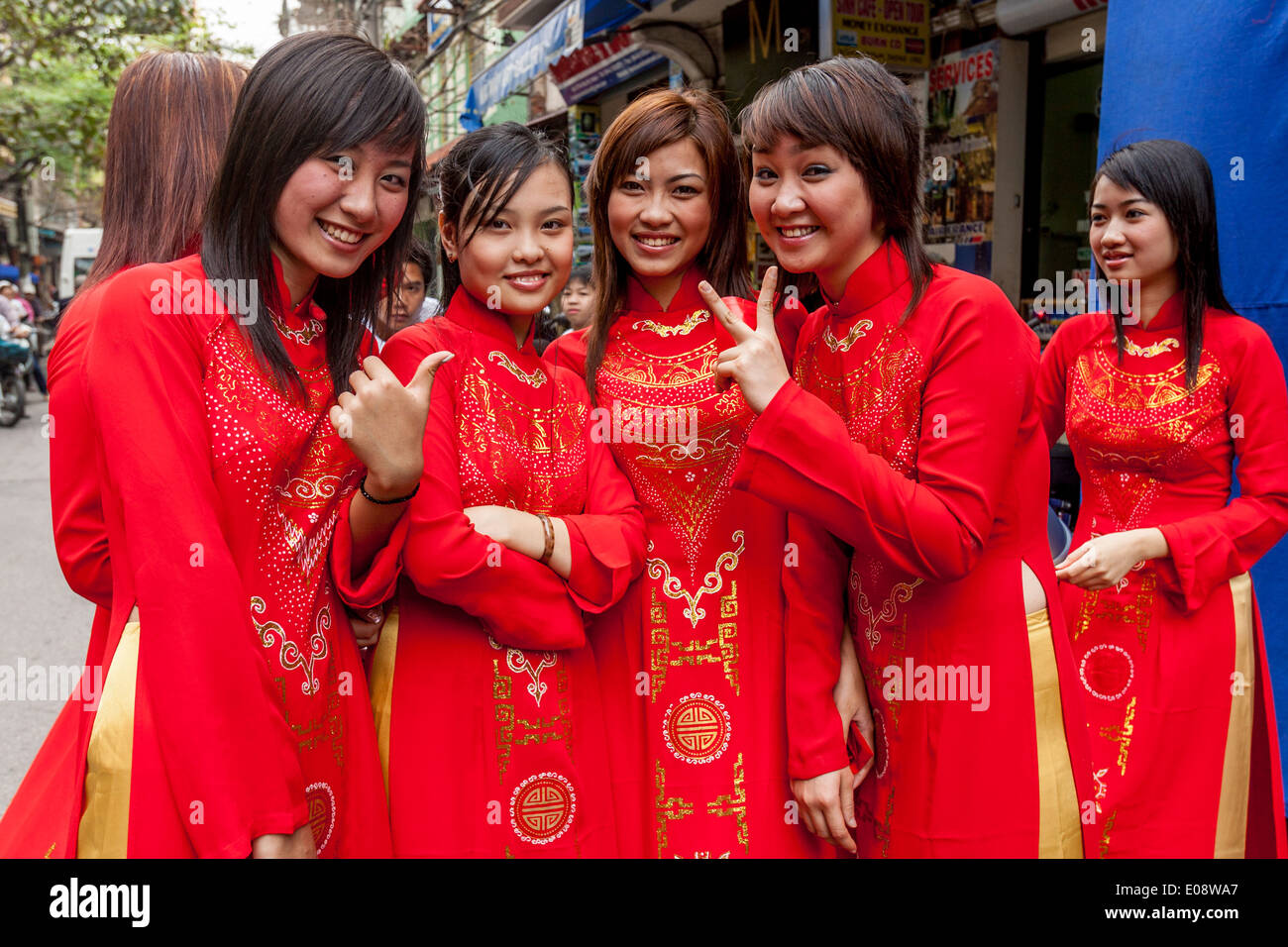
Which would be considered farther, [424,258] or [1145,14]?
[1145,14]

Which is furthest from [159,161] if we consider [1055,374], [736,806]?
[1055,374]

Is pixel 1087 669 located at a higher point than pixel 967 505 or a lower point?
lower

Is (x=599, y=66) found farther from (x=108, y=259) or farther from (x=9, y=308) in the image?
(x=9, y=308)

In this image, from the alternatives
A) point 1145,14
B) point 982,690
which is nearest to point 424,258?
point 982,690

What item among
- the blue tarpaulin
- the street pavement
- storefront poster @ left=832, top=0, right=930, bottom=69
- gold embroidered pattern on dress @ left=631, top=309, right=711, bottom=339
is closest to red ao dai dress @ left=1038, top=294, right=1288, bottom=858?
the blue tarpaulin

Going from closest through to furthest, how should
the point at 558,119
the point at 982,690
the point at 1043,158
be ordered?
the point at 982,690 → the point at 1043,158 → the point at 558,119

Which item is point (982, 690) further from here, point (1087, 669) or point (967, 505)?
point (1087, 669)

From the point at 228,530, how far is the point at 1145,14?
112 inches

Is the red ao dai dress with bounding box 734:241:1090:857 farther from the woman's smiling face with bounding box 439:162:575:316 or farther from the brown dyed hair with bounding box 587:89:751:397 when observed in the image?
the woman's smiling face with bounding box 439:162:575:316

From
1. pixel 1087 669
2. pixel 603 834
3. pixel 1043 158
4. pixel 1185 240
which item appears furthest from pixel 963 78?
pixel 603 834

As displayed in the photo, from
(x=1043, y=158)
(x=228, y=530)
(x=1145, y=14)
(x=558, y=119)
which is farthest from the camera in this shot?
(x=558, y=119)

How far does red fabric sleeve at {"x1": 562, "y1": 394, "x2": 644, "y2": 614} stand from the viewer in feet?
5.32

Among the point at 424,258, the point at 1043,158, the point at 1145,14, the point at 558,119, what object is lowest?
the point at 424,258

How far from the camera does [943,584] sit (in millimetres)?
1625
